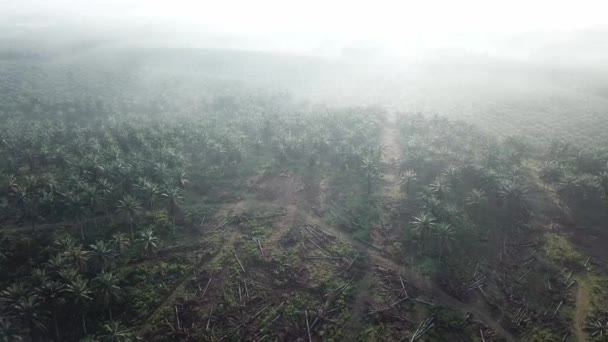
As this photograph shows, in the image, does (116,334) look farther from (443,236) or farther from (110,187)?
(443,236)

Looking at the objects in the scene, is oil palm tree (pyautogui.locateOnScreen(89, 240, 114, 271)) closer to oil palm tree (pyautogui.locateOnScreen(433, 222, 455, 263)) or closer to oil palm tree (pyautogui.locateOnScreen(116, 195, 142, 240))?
oil palm tree (pyautogui.locateOnScreen(116, 195, 142, 240))

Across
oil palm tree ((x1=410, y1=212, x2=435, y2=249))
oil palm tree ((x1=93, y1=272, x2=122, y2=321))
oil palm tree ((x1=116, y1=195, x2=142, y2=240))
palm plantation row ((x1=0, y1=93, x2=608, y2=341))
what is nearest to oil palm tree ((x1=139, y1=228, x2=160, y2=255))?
palm plantation row ((x1=0, y1=93, x2=608, y2=341))

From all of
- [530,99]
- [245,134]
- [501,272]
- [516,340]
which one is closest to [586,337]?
[516,340]

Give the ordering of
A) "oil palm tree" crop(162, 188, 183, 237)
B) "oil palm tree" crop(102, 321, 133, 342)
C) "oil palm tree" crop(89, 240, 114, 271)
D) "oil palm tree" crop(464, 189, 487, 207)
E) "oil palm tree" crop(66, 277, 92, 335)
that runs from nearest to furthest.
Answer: "oil palm tree" crop(102, 321, 133, 342) < "oil palm tree" crop(66, 277, 92, 335) < "oil palm tree" crop(89, 240, 114, 271) < "oil palm tree" crop(162, 188, 183, 237) < "oil palm tree" crop(464, 189, 487, 207)

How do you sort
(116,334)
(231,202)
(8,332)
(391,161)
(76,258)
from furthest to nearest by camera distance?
(391,161) → (231,202) → (76,258) → (116,334) → (8,332)

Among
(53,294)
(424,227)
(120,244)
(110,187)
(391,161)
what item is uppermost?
(391,161)

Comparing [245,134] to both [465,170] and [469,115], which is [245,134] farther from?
[469,115]

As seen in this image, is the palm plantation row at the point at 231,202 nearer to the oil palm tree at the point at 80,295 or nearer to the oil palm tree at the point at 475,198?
the oil palm tree at the point at 80,295

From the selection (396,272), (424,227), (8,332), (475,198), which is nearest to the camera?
(8,332)

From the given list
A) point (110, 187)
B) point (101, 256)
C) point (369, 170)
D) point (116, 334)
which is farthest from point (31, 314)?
point (369, 170)
